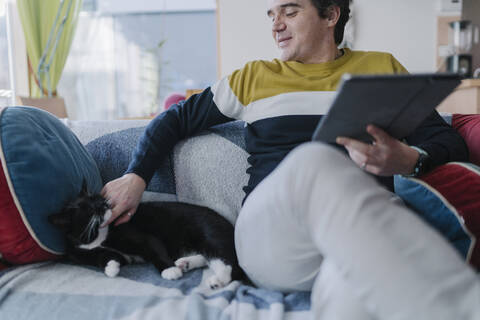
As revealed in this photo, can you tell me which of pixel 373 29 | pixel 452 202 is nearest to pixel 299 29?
pixel 452 202

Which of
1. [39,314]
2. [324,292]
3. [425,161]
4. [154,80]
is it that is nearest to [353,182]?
[324,292]

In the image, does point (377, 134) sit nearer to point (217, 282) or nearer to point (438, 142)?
point (438, 142)

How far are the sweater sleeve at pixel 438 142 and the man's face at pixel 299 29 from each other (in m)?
0.40

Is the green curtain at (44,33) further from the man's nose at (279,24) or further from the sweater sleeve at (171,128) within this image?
the man's nose at (279,24)

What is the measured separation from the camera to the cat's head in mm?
913

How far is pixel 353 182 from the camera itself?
1.85 feet

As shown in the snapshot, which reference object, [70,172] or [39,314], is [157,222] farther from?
[39,314]

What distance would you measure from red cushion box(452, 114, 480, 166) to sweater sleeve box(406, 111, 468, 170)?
0.05 meters

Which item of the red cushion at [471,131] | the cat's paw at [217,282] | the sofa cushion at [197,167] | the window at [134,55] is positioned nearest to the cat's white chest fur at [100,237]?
the sofa cushion at [197,167]

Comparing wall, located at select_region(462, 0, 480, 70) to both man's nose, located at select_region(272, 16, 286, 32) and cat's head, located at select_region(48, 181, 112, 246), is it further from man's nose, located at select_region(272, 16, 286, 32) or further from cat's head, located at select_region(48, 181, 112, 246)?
cat's head, located at select_region(48, 181, 112, 246)

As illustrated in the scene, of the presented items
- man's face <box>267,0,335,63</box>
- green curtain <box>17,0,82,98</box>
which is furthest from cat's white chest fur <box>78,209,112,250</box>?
green curtain <box>17,0,82,98</box>

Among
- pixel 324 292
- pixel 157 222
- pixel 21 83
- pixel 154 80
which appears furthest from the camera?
pixel 154 80

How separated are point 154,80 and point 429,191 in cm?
347

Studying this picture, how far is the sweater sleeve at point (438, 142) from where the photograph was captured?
0.95 metres
